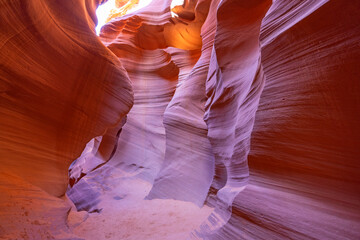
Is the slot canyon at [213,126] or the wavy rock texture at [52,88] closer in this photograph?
the slot canyon at [213,126]

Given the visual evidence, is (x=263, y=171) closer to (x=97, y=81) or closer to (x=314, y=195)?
(x=314, y=195)

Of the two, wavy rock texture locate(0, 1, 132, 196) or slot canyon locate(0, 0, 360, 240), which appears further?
wavy rock texture locate(0, 1, 132, 196)

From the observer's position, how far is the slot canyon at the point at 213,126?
1.88 metres

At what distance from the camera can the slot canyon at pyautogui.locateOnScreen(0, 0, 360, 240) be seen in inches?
74.0

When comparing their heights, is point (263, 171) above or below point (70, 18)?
below

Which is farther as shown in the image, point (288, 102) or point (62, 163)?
point (62, 163)

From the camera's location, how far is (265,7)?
388 centimetres

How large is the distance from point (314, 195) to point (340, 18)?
163cm

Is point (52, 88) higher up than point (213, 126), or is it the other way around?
point (52, 88)

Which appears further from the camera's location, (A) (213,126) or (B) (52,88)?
(A) (213,126)

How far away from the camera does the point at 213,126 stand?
4836 mm

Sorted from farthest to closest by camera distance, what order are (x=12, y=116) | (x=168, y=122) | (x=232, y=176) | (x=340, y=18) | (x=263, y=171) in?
1. (x=168, y=122)
2. (x=232, y=176)
3. (x=12, y=116)
4. (x=263, y=171)
5. (x=340, y=18)

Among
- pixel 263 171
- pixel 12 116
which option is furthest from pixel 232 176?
pixel 12 116

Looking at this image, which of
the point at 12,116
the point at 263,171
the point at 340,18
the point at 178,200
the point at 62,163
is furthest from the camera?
the point at 178,200
